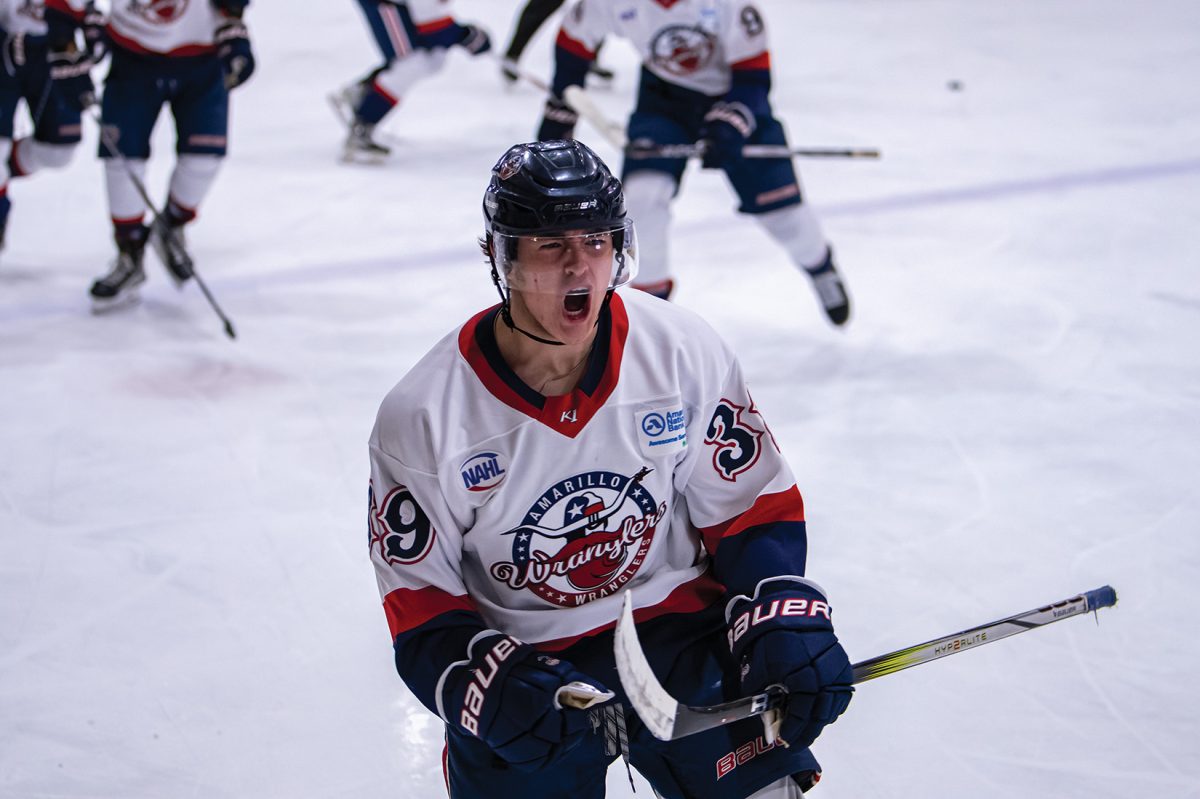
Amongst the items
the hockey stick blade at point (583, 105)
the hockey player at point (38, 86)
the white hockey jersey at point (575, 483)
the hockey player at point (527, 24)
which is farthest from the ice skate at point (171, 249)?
the white hockey jersey at point (575, 483)

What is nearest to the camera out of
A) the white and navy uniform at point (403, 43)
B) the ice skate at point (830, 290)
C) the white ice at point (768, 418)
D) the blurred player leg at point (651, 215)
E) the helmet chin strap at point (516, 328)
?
the helmet chin strap at point (516, 328)

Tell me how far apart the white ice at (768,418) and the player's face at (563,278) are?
3.22 ft

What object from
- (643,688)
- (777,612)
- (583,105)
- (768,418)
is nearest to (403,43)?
(583,105)

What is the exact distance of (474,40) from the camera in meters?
6.04

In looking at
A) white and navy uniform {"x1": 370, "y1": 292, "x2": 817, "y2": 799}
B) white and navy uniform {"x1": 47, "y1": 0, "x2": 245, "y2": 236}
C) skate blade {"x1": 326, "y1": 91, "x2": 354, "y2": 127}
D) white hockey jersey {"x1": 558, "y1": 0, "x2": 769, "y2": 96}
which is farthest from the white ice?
white hockey jersey {"x1": 558, "y1": 0, "x2": 769, "y2": 96}

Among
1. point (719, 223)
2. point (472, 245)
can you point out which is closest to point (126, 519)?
point (472, 245)

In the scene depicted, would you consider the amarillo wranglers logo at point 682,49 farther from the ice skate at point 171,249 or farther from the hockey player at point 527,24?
the hockey player at point 527,24

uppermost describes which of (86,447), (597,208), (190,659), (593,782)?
(597,208)

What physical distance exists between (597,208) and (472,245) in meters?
3.62

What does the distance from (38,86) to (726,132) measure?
246 cm

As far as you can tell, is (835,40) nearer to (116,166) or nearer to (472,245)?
(472,245)

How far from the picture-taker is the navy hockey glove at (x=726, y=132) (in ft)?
11.7

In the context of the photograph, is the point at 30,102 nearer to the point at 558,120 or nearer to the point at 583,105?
the point at 558,120

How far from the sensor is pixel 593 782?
5.24ft
